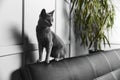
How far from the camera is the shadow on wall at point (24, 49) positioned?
1222mm

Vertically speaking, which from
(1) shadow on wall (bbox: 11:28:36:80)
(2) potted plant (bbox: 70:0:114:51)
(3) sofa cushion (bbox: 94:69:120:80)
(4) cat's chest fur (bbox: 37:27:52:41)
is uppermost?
(2) potted plant (bbox: 70:0:114:51)

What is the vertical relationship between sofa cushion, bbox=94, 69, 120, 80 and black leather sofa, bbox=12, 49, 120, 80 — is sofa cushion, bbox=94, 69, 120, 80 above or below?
below

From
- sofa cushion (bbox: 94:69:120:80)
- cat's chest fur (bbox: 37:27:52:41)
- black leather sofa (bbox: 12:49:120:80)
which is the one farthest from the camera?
sofa cushion (bbox: 94:69:120:80)

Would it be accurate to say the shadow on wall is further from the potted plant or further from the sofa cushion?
the potted plant

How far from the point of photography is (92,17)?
6.58ft

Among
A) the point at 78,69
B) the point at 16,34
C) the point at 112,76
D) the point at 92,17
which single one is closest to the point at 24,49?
the point at 16,34

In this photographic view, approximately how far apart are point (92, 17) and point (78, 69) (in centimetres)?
79

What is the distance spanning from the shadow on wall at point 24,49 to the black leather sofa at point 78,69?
9 cm

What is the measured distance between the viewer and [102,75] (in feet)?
5.32

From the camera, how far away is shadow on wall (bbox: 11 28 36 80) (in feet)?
4.01

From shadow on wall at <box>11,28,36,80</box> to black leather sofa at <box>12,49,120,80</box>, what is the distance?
94 millimetres

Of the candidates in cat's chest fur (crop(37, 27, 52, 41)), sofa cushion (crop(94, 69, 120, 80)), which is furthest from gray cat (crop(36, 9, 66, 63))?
sofa cushion (crop(94, 69, 120, 80))

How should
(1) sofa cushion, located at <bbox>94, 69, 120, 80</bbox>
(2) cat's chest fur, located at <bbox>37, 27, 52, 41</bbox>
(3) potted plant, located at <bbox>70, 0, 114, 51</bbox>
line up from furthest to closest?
(3) potted plant, located at <bbox>70, 0, 114, 51</bbox>
(1) sofa cushion, located at <bbox>94, 69, 120, 80</bbox>
(2) cat's chest fur, located at <bbox>37, 27, 52, 41</bbox>

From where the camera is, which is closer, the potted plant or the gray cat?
the gray cat
